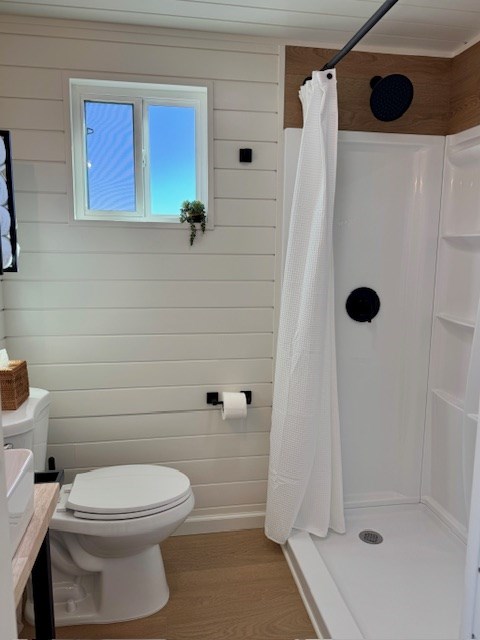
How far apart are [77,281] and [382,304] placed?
152cm

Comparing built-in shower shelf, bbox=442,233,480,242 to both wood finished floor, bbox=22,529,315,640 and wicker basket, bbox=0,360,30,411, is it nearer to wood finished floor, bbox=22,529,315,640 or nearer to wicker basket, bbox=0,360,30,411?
wood finished floor, bbox=22,529,315,640

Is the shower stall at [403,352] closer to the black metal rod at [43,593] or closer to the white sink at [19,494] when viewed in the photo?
the black metal rod at [43,593]

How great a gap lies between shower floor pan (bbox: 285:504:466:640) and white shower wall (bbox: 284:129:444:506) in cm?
23

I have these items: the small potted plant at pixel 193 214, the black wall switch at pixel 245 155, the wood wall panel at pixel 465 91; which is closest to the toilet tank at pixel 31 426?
the small potted plant at pixel 193 214

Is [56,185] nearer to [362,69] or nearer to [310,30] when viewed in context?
[310,30]

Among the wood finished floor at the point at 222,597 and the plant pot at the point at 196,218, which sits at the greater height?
the plant pot at the point at 196,218

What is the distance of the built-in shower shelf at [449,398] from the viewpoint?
7.47 ft

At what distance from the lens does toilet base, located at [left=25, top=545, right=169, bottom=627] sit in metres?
1.87

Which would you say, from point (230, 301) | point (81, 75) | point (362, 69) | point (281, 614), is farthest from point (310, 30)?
point (281, 614)

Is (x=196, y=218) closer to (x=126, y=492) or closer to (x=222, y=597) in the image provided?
(x=126, y=492)

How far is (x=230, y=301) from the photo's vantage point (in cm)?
228

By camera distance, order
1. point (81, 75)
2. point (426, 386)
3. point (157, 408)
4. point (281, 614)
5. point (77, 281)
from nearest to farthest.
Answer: point (281, 614) < point (81, 75) < point (77, 281) < point (157, 408) < point (426, 386)

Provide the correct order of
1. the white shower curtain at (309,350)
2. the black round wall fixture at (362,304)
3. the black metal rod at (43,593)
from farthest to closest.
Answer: the black round wall fixture at (362,304), the white shower curtain at (309,350), the black metal rod at (43,593)

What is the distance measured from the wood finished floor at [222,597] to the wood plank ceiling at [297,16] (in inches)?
95.0
